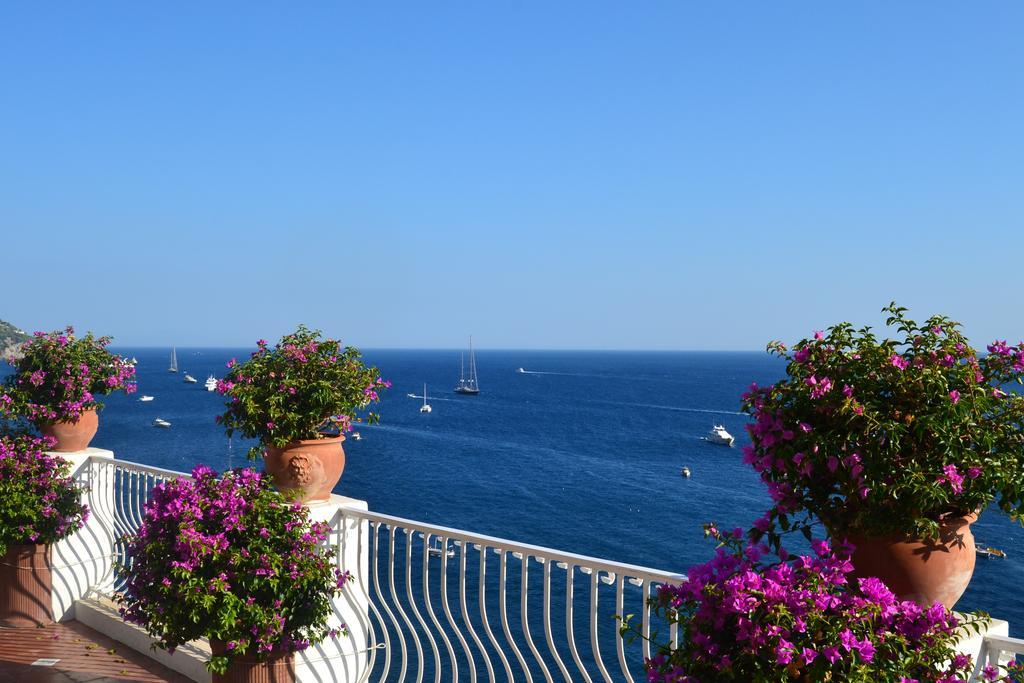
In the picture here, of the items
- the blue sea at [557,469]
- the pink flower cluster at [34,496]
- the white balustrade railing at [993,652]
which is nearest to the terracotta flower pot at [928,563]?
the white balustrade railing at [993,652]

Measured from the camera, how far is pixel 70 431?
5496 mm

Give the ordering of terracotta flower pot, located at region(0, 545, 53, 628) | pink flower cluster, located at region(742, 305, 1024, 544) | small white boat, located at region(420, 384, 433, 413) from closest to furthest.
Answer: pink flower cluster, located at region(742, 305, 1024, 544) → terracotta flower pot, located at region(0, 545, 53, 628) → small white boat, located at region(420, 384, 433, 413)

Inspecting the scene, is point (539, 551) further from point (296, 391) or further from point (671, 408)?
point (671, 408)

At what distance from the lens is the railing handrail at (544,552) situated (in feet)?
8.44

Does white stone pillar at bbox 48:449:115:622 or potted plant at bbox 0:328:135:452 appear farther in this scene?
potted plant at bbox 0:328:135:452

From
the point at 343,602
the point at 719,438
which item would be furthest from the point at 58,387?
the point at 719,438

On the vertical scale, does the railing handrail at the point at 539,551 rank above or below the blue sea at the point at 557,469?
above

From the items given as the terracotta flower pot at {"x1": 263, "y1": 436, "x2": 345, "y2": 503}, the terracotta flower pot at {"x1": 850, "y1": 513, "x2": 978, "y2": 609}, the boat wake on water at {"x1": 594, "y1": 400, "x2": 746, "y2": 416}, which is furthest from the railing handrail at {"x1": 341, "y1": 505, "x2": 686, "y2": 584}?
the boat wake on water at {"x1": 594, "y1": 400, "x2": 746, "y2": 416}

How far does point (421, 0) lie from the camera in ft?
31.7

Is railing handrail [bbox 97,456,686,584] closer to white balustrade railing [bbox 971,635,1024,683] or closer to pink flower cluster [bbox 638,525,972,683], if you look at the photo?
pink flower cluster [bbox 638,525,972,683]

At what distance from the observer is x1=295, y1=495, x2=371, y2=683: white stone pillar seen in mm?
3879

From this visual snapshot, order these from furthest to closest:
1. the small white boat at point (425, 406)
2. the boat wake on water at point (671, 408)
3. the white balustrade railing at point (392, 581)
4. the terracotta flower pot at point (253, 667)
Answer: the boat wake on water at point (671, 408) < the small white boat at point (425, 406) < the terracotta flower pot at point (253, 667) < the white balustrade railing at point (392, 581)

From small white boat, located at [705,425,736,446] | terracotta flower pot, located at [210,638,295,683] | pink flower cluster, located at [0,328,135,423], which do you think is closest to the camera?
terracotta flower pot, located at [210,638,295,683]

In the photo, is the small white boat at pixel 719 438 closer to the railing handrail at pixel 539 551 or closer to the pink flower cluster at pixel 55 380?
the pink flower cluster at pixel 55 380
